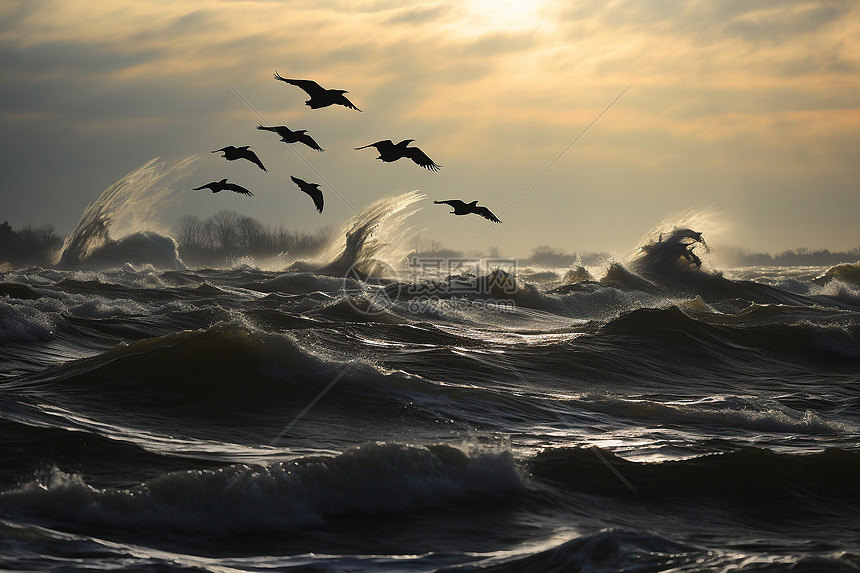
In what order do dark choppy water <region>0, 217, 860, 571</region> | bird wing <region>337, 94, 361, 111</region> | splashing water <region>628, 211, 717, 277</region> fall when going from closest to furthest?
dark choppy water <region>0, 217, 860, 571</region>
bird wing <region>337, 94, 361, 111</region>
splashing water <region>628, 211, 717, 277</region>

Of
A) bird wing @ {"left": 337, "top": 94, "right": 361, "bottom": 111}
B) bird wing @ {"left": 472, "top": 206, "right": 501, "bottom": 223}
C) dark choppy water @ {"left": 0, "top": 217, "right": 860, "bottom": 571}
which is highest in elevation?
bird wing @ {"left": 337, "top": 94, "right": 361, "bottom": 111}

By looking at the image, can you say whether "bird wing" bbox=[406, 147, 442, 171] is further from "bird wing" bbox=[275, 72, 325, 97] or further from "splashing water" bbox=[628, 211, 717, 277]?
"splashing water" bbox=[628, 211, 717, 277]

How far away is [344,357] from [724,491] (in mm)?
7115

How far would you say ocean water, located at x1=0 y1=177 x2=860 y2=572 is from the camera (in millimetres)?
6289

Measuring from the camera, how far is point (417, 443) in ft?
29.2

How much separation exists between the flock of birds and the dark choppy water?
2.13 meters

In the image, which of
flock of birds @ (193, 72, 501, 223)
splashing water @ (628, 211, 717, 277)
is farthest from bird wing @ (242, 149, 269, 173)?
splashing water @ (628, 211, 717, 277)

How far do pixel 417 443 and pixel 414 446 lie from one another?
3.26 ft

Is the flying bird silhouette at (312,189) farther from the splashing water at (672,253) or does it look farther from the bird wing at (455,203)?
the splashing water at (672,253)

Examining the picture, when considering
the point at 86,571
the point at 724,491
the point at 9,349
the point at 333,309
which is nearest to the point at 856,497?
the point at 724,491

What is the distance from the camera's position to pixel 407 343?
640 inches

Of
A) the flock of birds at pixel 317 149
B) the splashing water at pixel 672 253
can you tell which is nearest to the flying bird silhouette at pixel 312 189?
the flock of birds at pixel 317 149

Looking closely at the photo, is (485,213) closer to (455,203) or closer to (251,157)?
(455,203)

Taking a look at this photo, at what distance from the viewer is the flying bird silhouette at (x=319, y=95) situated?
10.8 m
